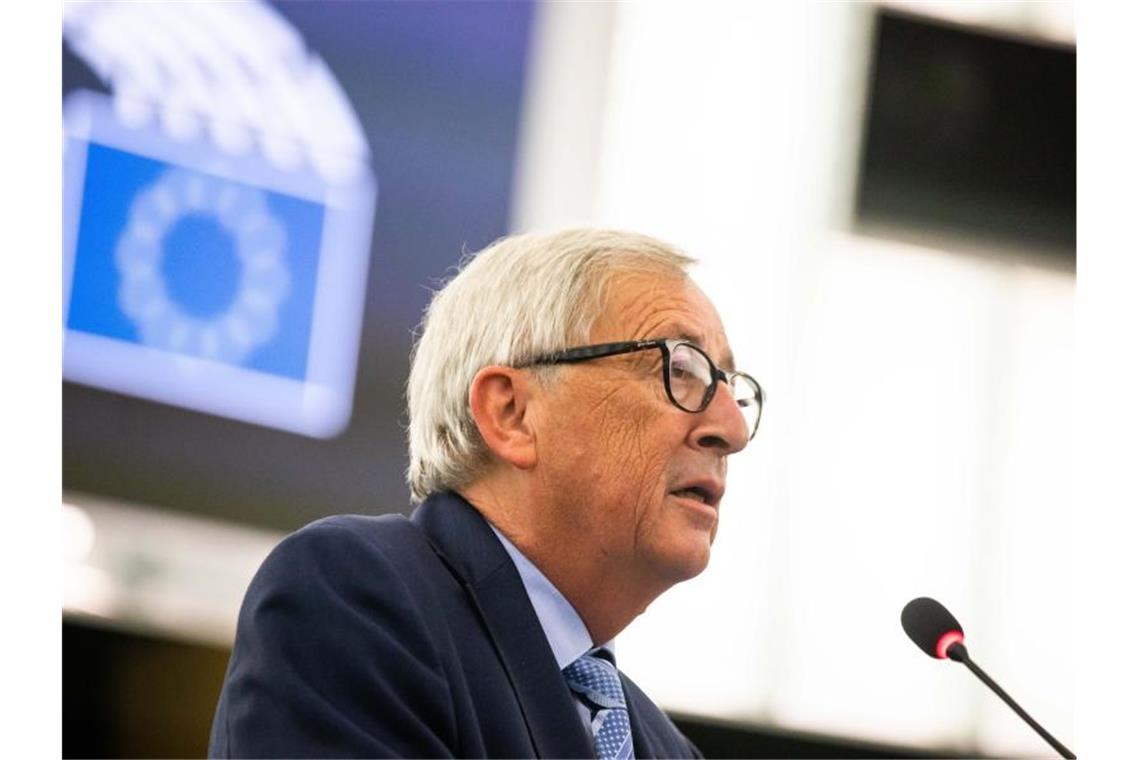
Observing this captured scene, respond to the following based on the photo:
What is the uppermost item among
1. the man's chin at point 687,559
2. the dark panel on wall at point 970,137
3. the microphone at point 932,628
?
the dark panel on wall at point 970,137

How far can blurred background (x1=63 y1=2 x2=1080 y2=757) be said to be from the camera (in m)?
2.54

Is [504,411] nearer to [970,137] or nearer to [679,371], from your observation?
[679,371]

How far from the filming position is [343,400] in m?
2.73

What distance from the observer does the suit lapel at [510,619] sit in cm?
149

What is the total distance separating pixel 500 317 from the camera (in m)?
1.80

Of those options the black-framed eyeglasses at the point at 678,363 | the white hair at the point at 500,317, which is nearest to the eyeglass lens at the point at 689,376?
the black-framed eyeglasses at the point at 678,363

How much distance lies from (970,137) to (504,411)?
1570mm

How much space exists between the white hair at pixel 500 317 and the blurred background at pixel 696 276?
2.75 feet

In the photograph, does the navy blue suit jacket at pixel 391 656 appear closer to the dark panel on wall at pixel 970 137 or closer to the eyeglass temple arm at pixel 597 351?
the eyeglass temple arm at pixel 597 351
